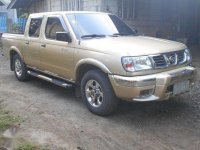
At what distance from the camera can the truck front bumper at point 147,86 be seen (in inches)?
192

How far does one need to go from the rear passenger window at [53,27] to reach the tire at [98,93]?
130 centimetres

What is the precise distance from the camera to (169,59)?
5293mm

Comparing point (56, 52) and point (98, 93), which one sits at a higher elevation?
point (56, 52)

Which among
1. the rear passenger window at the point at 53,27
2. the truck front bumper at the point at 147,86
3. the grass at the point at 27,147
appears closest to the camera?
the grass at the point at 27,147

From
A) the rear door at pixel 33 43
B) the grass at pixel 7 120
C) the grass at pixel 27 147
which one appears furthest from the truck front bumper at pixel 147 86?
the rear door at pixel 33 43

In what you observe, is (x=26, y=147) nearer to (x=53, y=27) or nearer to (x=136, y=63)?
(x=136, y=63)

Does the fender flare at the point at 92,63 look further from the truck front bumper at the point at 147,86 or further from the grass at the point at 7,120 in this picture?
the grass at the point at 7,120

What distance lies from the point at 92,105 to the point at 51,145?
140 cm

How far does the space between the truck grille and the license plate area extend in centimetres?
35

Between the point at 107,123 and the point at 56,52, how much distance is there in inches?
76.9

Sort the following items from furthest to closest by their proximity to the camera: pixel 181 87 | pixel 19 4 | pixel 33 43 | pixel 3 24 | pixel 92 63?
1. pixel 3 24
2. pixel 19 4
3. pixel 33 43
4. pixel 92 63
5. pixel 181 87

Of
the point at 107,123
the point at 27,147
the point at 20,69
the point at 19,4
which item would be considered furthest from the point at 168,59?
the point at 19,4

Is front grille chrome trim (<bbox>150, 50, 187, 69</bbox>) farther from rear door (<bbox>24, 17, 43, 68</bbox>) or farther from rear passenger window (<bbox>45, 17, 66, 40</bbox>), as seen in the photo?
rear door (<bbox>24, 17, 43, 68</bbox>)

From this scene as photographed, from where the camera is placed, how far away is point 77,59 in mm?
5809
